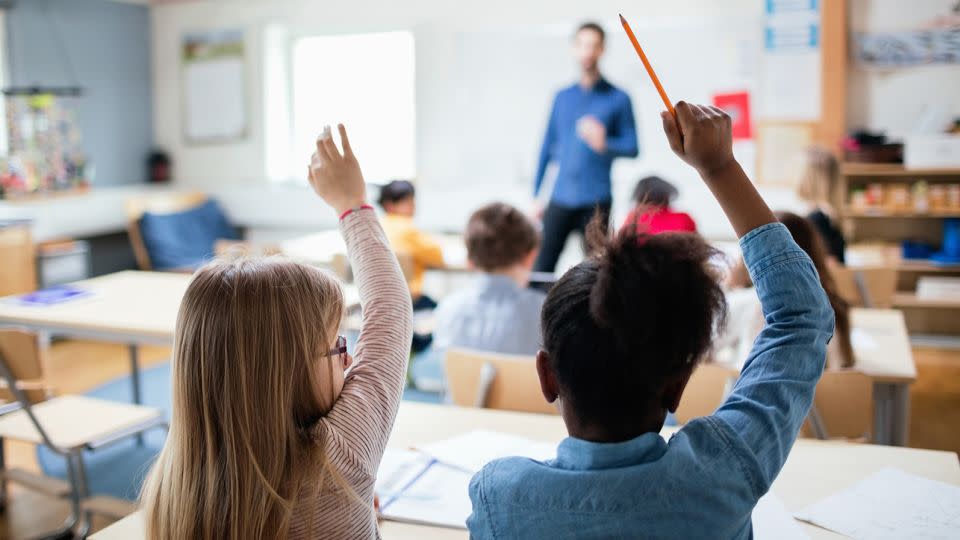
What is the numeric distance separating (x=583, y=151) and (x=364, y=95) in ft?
8.90

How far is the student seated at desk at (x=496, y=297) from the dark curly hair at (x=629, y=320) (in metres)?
1.88

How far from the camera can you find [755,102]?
5.48 meters

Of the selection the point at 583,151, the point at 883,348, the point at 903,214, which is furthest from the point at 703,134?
the point at 903,214

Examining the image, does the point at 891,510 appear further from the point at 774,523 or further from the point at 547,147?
the point at 547,147

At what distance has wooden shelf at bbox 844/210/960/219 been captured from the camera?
Result: 506 cm

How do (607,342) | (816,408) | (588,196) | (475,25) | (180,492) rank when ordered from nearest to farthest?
(607,342) < (180,492) < (816,408) < (588,196) < (475,25)

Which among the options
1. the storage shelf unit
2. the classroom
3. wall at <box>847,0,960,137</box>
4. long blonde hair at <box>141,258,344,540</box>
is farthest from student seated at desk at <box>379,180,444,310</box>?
long blonde hair at <box>141,258,344,540</box>

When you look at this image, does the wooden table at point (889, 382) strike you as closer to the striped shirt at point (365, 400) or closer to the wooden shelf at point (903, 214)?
the striped shirt at point (365, 400)

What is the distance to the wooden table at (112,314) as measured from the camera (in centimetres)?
276

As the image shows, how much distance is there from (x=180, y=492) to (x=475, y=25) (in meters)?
5.34

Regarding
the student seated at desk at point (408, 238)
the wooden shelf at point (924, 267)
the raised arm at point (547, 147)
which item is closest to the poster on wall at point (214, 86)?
the student seated at desk at point (408, 238)

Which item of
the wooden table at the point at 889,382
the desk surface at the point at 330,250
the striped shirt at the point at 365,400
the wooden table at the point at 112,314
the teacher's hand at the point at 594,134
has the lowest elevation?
the wooden table at the point at 889,382

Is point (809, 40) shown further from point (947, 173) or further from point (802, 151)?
point (947, 173)

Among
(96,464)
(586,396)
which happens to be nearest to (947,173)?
(96,464)
